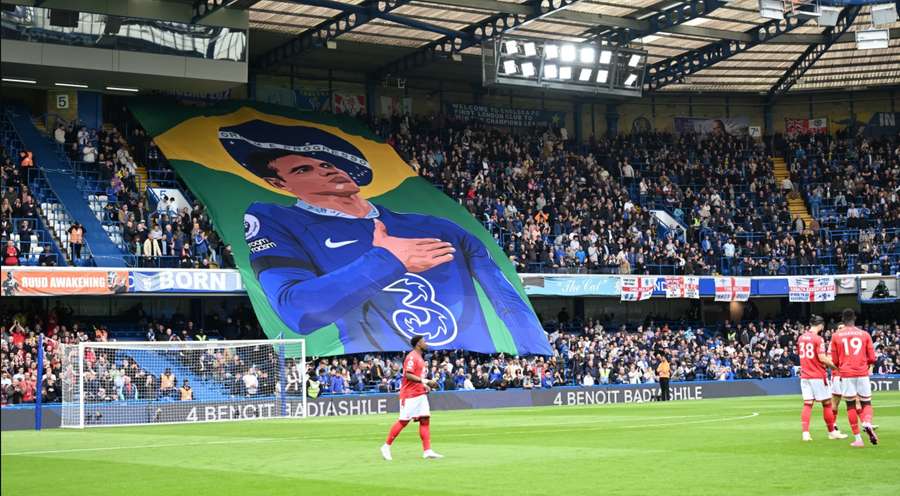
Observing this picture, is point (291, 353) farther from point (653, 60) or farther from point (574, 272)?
point (653, 60)

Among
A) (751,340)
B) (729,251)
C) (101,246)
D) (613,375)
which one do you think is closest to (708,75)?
(729,251)

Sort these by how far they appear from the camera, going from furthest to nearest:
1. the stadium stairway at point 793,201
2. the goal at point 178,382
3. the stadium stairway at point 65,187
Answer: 1. the stadium stairway at point 793,201
2. the stadium stairway at point 65,187
3. the goal at point 178,382

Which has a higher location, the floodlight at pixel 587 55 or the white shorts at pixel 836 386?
the floodlight at pixel 587 55

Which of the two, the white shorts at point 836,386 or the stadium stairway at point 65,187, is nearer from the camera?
the white shorts at point 836,386

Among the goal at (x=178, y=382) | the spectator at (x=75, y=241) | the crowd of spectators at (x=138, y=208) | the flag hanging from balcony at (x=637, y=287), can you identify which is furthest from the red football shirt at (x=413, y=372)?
the flag hanging from balcony at (x=637, y=287)

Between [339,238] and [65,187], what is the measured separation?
1053 cm

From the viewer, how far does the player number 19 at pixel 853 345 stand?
16062mm

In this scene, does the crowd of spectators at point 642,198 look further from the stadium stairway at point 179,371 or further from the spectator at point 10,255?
the spectator at point 10,255

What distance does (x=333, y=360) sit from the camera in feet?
132

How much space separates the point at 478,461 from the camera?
1595 cm

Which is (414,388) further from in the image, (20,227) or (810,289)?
(810,289)

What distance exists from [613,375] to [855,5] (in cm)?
1910

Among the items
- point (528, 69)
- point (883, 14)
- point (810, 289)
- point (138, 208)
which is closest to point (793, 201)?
point (810, 289)

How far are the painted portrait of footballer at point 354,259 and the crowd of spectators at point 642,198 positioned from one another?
3595 millimetres
